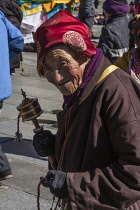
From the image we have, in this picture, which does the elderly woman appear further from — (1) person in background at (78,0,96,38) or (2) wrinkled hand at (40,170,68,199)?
(1) person in background at (78,0,96,38)

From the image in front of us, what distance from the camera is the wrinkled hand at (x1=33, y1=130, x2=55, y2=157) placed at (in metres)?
2.57

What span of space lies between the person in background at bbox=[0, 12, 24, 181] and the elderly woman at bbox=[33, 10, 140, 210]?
2.13 meters

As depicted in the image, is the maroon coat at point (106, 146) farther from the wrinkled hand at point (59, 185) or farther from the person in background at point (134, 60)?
the person in background at point (134, 60)

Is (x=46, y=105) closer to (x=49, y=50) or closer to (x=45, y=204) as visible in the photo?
(x=45, y=204)

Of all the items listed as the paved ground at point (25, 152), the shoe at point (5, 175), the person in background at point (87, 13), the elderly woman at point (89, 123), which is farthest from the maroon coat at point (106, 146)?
the person in background at point (87, 13)

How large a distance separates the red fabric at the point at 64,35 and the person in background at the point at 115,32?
144 inches

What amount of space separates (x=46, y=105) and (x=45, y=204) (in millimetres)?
4082

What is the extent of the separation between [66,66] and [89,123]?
0.29 m

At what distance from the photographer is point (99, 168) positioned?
2.09 meters

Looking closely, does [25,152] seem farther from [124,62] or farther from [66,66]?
[66,66]

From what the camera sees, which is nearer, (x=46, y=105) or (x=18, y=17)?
(x=46, y=105)

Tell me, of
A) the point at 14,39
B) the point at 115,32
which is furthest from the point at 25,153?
the point at 115,32

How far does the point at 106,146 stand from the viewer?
2.10m

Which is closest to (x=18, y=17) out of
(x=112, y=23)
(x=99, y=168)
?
(x=112, y=23)
